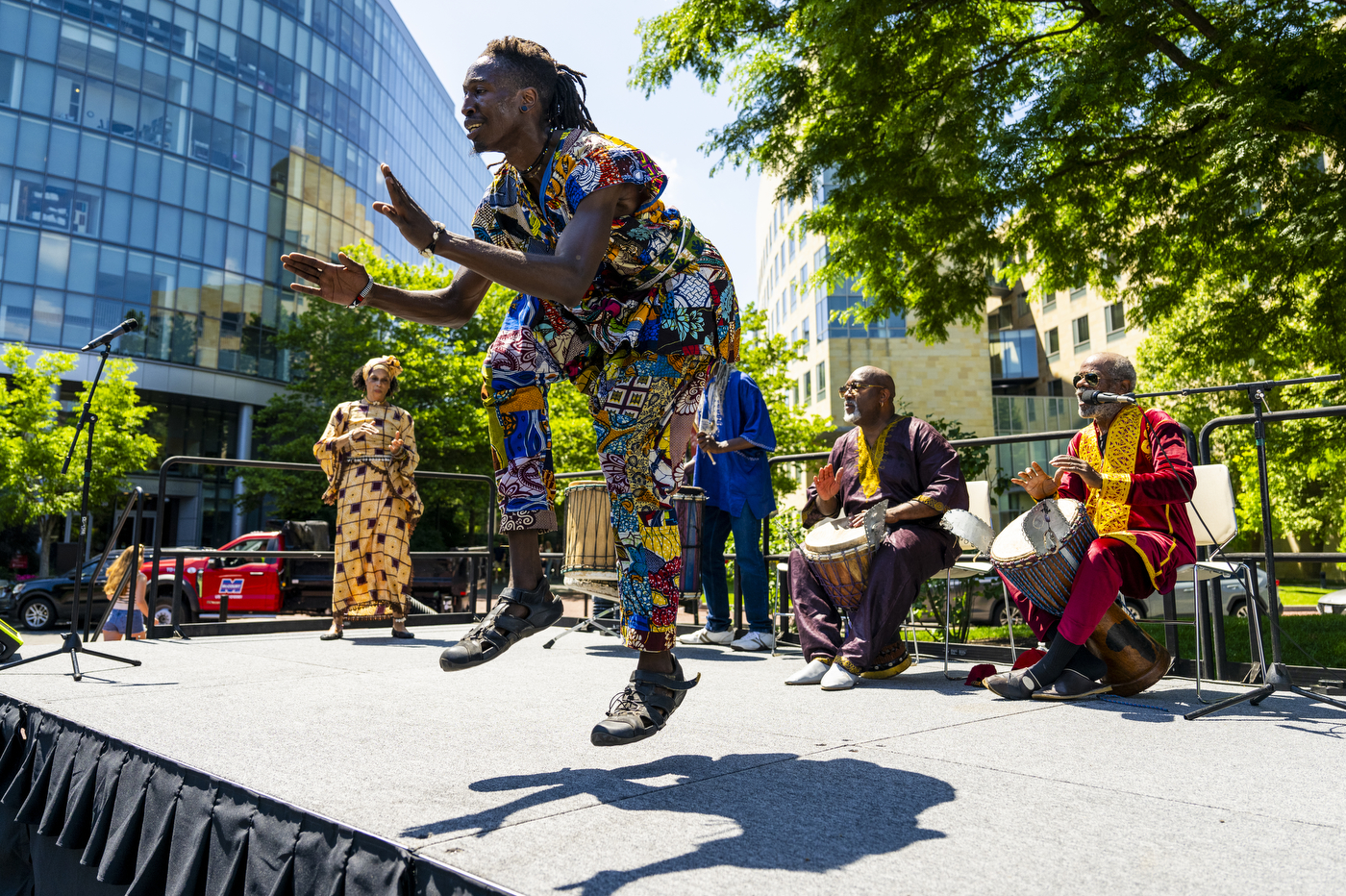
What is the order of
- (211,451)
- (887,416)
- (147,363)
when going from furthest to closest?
1. (211,451)
2. (147,363)
3. (887,416)

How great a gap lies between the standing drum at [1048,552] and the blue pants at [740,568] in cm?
227

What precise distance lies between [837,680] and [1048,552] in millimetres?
1020

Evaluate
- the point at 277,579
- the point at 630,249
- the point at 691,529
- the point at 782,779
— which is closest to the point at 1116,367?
the point at 630,249

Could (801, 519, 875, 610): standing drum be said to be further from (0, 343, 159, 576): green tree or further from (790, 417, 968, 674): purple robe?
(0, 343, 159, 576): green tree

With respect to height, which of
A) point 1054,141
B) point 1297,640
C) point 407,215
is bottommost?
point 1297,640

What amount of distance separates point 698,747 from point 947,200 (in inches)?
310

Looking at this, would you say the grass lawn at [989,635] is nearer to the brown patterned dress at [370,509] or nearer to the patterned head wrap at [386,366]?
the brown patterned dress at [370,509]

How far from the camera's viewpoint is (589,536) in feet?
19.5

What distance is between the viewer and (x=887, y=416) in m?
4.50

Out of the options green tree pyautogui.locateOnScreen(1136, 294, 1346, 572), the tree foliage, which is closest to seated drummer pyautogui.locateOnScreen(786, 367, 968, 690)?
green tree pyautogui.locateOnScreen(1136, 294, 1346, 572)

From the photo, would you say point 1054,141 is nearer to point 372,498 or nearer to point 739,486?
point 739,486

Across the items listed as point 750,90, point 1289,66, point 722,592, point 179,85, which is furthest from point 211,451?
point 1289,66

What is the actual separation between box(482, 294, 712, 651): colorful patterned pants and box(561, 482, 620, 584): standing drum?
338 cm

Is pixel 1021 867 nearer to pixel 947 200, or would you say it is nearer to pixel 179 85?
pixel 947 200
